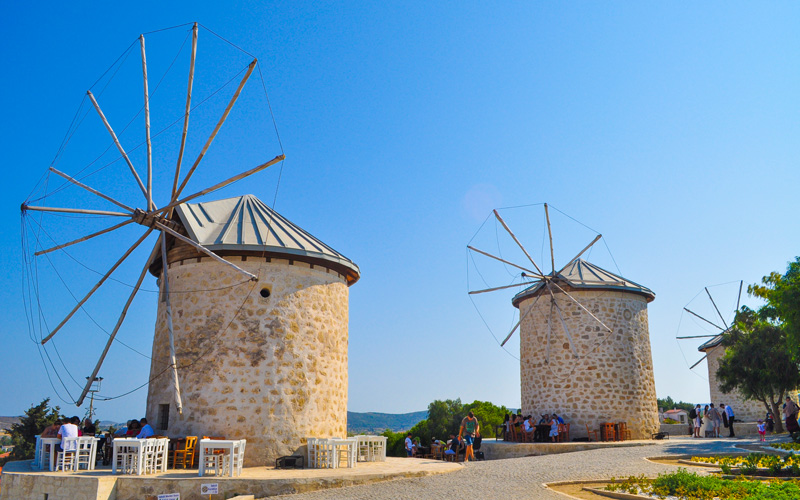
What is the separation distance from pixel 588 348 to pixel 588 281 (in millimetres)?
2090

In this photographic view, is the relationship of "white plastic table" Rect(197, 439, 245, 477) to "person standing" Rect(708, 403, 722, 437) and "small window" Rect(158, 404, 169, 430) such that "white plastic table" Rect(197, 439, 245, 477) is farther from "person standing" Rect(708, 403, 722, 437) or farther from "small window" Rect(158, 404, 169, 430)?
"person standing" Rect(708, 403, 722, 437)

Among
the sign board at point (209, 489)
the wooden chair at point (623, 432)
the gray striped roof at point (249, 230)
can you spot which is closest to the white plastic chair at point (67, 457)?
the sign board at point (209, 489)

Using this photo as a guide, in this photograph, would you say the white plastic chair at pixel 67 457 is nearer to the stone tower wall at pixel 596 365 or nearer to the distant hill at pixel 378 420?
the stone tower wall at pixel 596 365

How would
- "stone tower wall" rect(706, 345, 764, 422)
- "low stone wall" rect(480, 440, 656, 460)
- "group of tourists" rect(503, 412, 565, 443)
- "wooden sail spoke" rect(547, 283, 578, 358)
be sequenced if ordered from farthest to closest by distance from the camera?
1. "stone tower wall" rect(706, 345, 764, 422)
2. "wooden sail spoke" rect(547, 283, 578, 358)
3. "group of tourists" rect(503, 412, 565, 443)
4. "low stone wall" rect(480, 440, 656, 460)

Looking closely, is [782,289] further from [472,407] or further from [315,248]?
[472,407]

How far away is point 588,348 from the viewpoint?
18.1 meters

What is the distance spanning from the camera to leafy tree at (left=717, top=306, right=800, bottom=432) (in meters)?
18.9

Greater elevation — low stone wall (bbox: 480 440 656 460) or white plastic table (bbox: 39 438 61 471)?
white plastic table (bbox: 39 438 61 471)

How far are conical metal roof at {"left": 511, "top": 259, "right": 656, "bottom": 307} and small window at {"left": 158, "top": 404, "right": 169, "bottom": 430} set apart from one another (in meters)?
11.8

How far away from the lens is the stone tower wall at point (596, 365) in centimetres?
1781

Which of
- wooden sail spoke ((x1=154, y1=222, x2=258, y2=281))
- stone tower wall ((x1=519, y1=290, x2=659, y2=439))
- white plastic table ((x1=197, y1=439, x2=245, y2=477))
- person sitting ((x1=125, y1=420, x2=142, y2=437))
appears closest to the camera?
white plastic table ((x1=197, y1=439, x2=245, y2=477))

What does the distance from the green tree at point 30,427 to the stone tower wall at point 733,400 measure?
32.2 m

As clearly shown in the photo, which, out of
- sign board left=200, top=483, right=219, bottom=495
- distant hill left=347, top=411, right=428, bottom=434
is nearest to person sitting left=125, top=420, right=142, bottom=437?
sign board left=200, top=483, right=219, bottom=495

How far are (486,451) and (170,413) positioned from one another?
923 centimetres
